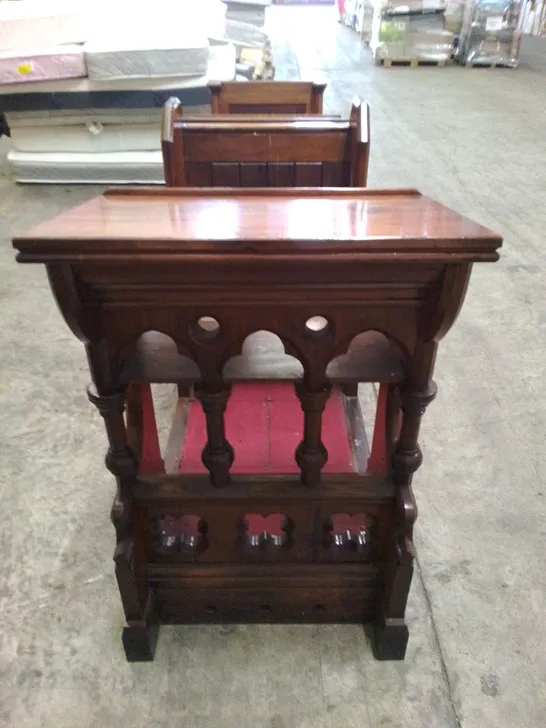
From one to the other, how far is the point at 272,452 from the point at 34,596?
0.65m

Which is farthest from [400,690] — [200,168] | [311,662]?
[200,168]

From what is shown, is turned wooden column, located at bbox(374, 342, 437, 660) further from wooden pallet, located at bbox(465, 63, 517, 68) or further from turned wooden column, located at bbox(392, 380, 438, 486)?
wooden pallet, located at bbox(465, 63, 517, 68)

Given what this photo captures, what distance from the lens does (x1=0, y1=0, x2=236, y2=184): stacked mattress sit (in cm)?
348

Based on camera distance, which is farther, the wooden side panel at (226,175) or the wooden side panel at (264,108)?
the wooden side panel at (264,108)

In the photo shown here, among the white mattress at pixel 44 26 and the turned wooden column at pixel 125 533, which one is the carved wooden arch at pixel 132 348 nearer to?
the turned wooden column at pixel 125 533

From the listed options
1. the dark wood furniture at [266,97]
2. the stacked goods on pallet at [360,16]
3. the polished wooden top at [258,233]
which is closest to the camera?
the polished wooden top at [258,233]

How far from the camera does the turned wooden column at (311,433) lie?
3.38ft

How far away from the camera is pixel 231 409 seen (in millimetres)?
1749

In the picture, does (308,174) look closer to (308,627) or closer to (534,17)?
(308,627)

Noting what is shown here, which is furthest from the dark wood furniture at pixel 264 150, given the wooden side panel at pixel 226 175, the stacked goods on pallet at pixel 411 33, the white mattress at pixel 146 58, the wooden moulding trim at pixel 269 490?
the stacked goods on pallet at pixel 411 33

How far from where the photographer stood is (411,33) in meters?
7.80

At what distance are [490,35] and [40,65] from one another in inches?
254

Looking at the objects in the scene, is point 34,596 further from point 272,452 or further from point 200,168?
point 200,168

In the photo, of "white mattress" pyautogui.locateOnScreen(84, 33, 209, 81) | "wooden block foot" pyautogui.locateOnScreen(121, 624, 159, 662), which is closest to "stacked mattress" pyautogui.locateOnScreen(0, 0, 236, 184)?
"white mattress" pyautogui.locateOnScreen(84, 33, 209, 81)
